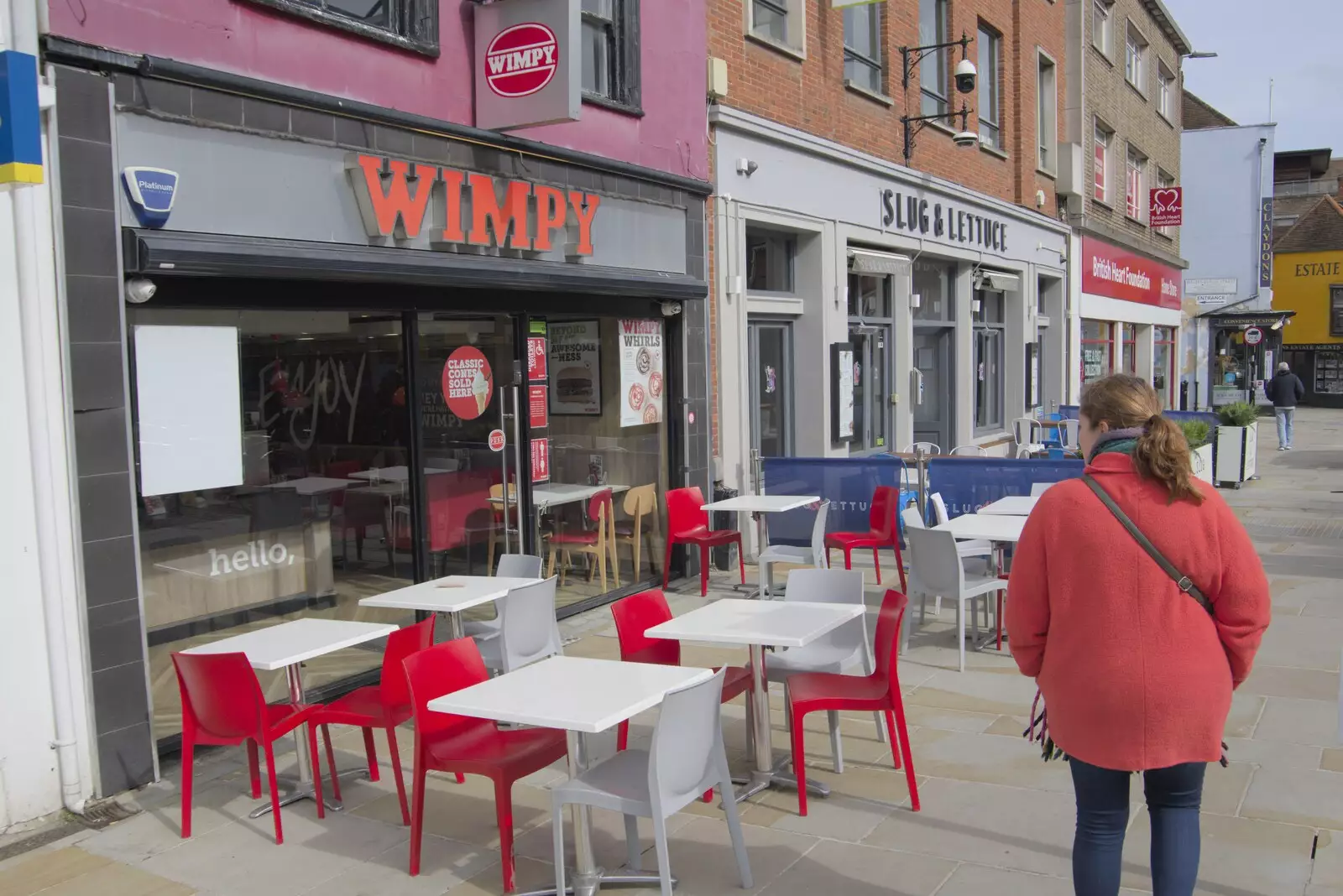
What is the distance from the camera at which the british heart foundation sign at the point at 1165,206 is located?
2618 cm

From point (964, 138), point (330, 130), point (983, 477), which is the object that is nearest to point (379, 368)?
point (330, 130)

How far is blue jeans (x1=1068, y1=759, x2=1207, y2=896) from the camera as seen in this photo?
3061 millimetres

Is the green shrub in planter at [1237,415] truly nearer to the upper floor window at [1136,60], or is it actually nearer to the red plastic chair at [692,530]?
the red plastic chair at [692,530]

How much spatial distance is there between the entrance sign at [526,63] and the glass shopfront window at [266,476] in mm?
1541

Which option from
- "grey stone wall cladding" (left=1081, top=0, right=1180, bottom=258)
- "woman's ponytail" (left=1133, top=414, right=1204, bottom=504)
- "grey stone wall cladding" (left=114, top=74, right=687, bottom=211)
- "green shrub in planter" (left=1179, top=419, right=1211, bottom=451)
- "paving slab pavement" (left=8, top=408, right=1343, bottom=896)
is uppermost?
"grey stone wall cladding" (left=1081, top=0, right=1180, bottom=258)

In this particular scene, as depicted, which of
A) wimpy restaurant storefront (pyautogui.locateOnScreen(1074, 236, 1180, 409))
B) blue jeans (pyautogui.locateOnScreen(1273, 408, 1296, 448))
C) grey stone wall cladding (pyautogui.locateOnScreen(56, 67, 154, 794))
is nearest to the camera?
grey stone wall cladding (pyautogui.locateOnScreen(56, 67, 154, 794))

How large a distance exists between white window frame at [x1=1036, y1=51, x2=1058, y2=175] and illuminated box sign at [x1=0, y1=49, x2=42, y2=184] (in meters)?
17.1

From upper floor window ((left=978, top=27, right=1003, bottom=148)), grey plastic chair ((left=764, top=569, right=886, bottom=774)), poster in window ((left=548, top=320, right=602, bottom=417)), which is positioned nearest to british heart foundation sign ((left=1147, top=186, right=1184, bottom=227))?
upper floor window ((left=978, top=27, right=1003, bottom=148))

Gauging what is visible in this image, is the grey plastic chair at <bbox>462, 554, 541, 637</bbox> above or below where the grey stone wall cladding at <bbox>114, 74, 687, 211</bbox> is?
below

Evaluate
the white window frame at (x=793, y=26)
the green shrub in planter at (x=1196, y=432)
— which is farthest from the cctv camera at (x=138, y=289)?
the green shrub in planter at (x=1196, y=432)

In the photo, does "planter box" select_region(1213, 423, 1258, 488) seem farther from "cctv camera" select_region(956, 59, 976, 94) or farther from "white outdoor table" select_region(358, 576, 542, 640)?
"white outdoor table" select_region(358, 576, 542, 640)

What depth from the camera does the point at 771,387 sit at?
12.1m

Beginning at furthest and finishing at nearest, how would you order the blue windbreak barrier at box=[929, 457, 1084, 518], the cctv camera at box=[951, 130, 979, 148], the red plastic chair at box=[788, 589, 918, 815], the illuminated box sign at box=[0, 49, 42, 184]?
1. the cctv camera at box=[951, 130, 979, 148]
2. the blue windbreak barrier at box=[929, 457, 1084, 518]
3. the red plastic chair at box=[788, 589, 918, 815]
4. the illuminated box sign at box=[0, 49, 42, 184]

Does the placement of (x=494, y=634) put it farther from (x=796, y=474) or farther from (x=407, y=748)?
(x=796, y=474)
